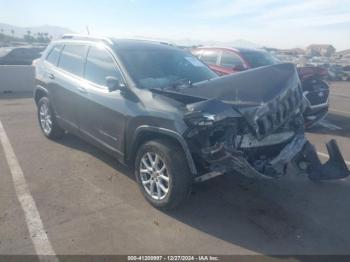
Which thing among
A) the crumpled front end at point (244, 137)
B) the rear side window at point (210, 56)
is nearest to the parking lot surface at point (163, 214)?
the crumpled front end at point (244, 137)

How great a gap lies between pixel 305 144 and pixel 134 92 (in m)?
2.33

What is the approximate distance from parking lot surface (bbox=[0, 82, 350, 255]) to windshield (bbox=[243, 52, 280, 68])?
15.0 ft

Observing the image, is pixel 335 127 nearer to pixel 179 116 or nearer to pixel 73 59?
pixel 179 116

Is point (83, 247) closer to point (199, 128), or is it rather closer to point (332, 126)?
point (199, 128)

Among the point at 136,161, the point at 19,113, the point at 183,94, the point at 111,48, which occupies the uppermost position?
the point at 111,48

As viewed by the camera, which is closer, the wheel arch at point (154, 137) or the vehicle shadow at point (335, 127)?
the wheel arch at point (154, 137)

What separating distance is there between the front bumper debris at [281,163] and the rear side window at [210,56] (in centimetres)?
544

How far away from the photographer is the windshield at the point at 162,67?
456 cm

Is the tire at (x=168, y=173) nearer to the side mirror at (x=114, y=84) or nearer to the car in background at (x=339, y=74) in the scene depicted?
the side mirror at (x=114, y=84)

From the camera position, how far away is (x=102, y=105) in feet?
15.4

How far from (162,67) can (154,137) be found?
1239 millimetres

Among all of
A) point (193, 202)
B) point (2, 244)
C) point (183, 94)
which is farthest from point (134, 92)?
point (2, 244)

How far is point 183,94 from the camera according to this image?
3.95 metres

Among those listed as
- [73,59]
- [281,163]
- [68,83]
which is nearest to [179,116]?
[281,163]
